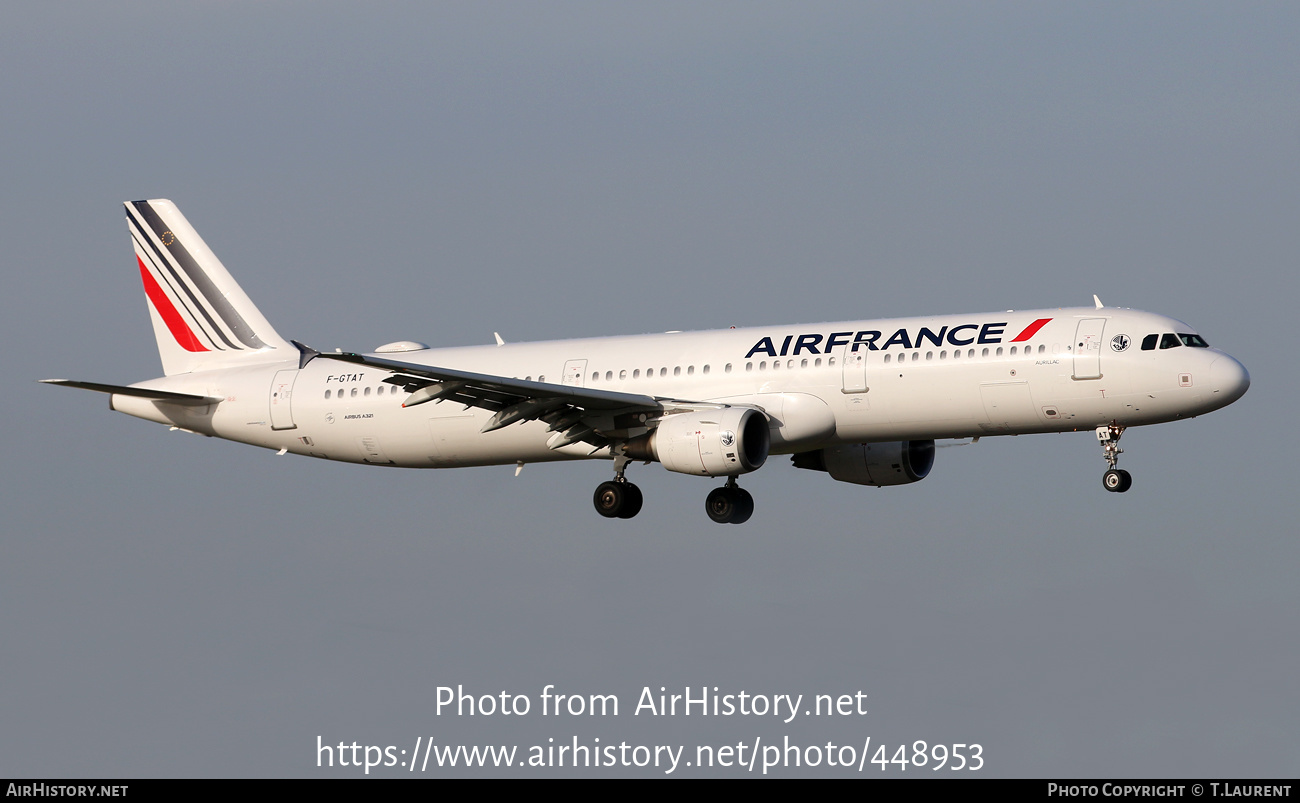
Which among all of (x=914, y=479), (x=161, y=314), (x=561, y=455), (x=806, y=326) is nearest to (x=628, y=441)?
(x=561, y=455)

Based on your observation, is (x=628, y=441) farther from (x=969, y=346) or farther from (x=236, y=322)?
(x=236, y=322)

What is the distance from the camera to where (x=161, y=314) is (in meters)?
52.7

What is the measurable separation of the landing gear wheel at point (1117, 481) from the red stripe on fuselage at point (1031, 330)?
13.0 feet

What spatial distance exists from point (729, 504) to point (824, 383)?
547 cm

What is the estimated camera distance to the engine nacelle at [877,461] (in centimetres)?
4803

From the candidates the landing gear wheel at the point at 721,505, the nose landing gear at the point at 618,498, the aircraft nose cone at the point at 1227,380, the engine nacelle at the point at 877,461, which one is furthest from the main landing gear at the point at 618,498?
the aircraft nose cone at the point at 1227,380

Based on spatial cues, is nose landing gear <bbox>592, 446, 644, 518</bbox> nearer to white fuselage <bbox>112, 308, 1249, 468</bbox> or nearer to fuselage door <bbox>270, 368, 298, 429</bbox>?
white fuselage <bbox>112, 308, 1249, 468</bbox>

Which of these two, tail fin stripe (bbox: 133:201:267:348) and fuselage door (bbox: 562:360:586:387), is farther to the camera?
tail fin stripe (bbox: 133:201:267:348)

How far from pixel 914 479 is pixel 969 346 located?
7.97 meters

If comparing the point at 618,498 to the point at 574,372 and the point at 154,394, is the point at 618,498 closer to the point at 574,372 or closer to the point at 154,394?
the point at 574,372

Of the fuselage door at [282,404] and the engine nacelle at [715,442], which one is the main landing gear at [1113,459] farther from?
the fuselage door at [282,404]

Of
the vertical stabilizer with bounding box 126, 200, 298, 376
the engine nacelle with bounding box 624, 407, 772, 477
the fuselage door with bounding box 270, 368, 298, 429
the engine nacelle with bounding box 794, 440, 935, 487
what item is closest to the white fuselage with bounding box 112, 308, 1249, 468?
the fuselage door with bounding box 270, 368, 298, 429

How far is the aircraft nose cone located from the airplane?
1.9 inches

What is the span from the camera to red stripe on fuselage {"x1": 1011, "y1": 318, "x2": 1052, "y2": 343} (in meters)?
41.1
